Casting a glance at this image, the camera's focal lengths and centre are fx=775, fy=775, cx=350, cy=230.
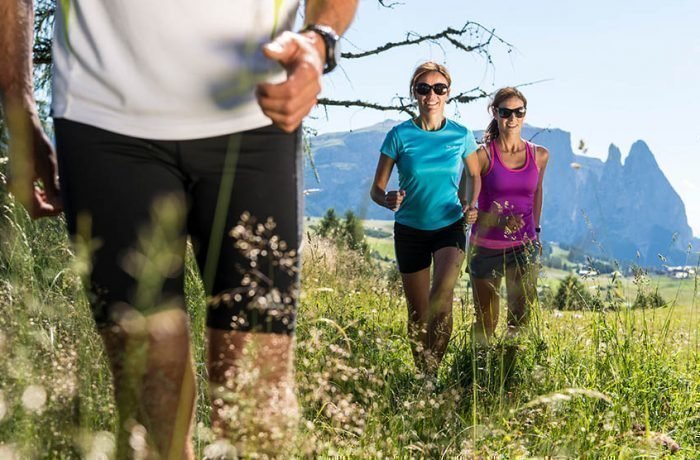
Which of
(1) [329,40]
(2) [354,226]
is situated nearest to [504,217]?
(2) [354,226]

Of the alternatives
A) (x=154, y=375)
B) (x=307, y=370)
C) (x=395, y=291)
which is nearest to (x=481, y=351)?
(x=307, y=370)

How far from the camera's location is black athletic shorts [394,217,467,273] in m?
5.38

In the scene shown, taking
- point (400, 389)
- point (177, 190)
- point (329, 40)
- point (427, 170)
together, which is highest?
point (329, 40)

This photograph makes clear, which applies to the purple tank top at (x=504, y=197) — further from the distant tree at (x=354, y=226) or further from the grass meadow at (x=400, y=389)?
the distant tree at (x=354, y=226)

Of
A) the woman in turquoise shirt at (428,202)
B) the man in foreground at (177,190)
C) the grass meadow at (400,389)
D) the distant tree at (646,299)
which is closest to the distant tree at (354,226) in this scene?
the grass meadow at (400,389)

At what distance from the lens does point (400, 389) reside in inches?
155

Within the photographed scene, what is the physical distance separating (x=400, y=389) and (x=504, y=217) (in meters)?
2.19

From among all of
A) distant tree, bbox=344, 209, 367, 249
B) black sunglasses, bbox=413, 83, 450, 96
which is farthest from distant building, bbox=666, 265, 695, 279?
black sunglasses, bbox=413, 83, 450, 96

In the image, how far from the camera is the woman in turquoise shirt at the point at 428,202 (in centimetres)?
532

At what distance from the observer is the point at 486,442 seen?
10.1 feet

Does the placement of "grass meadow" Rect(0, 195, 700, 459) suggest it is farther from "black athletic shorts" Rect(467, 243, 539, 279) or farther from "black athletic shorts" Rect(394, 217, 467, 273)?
"black athletic shorts" Rect(394, 217, 467, 273)

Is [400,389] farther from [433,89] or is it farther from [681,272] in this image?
[433,89]

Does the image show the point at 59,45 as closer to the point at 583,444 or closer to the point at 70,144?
the point at 70,144

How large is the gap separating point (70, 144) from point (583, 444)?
2.25 meters
